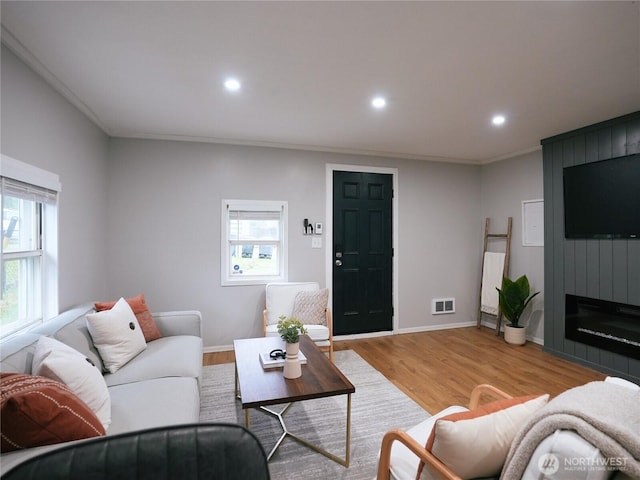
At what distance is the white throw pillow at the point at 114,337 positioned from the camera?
6.95 ft

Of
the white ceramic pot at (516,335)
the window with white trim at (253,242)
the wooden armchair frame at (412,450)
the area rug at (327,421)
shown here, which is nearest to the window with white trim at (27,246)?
the area rug at (327,421)

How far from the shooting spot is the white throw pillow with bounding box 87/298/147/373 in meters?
2.12

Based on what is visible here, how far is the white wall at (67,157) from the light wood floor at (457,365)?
1533 mm

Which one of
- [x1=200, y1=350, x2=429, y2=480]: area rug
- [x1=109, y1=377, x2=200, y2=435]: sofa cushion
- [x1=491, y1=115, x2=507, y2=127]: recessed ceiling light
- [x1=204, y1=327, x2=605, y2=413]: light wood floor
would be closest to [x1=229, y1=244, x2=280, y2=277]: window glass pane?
[x1=204, y1=327, x2=605, y2=413]: light wood floor

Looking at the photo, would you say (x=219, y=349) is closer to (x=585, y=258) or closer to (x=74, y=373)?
(x=74, y=373)

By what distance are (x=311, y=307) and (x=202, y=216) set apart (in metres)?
1.70

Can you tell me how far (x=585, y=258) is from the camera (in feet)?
11.1

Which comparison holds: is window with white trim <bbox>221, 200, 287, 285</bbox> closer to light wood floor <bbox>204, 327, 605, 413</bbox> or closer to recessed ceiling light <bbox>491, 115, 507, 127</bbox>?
light wood floor <bbox>204, 327, 605, 413</bbox>

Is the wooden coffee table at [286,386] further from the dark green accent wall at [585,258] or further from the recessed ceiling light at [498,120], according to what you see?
the dark green accent wall at [585,258]

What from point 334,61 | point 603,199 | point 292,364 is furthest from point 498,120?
point 292,364

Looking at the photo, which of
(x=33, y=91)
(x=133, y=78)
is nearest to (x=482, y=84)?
(x=133, y=78)

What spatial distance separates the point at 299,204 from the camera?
4.06m

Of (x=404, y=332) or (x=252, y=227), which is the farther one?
(x=404, y=332)

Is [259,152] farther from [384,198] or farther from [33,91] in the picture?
[33,91]
